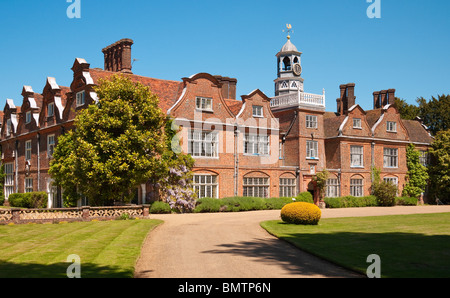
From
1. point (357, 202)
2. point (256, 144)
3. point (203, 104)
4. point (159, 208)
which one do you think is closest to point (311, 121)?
point (256, 144)

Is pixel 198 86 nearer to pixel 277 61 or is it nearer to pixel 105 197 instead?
pixel 105 197

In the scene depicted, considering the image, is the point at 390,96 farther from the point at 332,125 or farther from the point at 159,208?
the point at 159,208

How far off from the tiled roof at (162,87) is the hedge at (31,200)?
34.1ft

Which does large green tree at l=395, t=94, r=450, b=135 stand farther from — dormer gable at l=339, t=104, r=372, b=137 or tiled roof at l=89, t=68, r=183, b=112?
tiled roof at l=89, t=68, r=183, b=112

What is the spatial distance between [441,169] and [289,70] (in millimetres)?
19083

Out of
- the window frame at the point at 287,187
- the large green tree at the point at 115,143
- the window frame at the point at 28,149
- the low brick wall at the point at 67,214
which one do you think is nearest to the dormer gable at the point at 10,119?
the window frame at the point at 28,149

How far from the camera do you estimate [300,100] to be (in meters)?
40.1

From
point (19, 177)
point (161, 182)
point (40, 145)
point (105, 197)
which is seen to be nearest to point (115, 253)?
point (105, 197)

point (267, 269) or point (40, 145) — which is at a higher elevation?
point (40, 145)

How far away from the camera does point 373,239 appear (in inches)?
639

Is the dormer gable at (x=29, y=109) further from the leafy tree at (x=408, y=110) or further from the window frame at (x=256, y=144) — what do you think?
the leafy tree at (x=408, y=110)

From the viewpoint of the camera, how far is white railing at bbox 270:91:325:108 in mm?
40188

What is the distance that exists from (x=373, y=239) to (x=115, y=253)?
29.5 feet

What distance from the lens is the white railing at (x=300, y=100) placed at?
4019 cm
